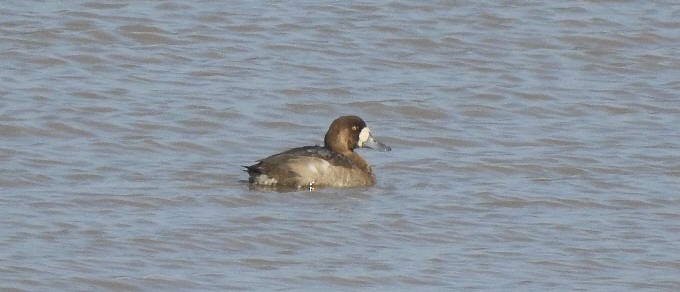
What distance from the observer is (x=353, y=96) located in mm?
13766

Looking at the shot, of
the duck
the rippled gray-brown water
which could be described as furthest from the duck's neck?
the rippled gray-brown water

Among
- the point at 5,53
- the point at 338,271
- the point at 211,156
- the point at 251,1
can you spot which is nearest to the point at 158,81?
the point at 5,53

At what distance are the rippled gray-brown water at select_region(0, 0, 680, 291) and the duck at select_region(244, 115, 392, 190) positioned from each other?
11cm

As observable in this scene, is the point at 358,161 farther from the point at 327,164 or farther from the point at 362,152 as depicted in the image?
the point at 362,152

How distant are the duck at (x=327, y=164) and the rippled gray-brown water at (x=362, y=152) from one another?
115 millimetres

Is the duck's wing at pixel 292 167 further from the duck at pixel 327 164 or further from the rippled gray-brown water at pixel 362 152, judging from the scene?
the rippled gray-brown water at pixel 362 152

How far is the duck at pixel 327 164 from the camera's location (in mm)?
10602

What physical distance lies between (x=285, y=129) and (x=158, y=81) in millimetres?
1767

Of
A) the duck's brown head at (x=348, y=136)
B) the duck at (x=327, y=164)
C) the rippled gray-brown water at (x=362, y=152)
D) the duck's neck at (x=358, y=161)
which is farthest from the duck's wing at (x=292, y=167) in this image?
the duck's brown head at (x=348, y=136)

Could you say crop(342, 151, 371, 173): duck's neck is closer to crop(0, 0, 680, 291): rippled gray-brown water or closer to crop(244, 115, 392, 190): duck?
crop(244, 115, 392, 190): duck

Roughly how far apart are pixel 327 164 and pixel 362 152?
7.13 ft

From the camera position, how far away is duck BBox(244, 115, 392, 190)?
10602mm

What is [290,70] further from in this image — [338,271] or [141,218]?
[338,271]

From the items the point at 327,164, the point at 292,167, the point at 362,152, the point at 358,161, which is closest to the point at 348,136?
the point at 358,161
